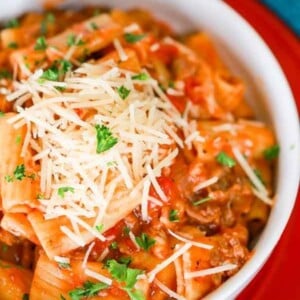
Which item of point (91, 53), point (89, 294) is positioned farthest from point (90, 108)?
point (89, 294)

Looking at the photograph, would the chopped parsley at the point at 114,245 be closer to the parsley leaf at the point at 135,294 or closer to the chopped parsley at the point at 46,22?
the parsley leaf at the point at 135,294

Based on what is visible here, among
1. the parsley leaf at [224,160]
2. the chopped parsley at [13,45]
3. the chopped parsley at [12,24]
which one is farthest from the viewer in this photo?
the chopped parsley at [12,24]

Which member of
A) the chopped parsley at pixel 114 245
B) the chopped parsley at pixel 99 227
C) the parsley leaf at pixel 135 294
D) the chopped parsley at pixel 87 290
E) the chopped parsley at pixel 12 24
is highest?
the chopped parsley at pixel 12 24

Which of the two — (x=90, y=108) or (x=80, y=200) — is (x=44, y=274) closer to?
(x=80, y=200)

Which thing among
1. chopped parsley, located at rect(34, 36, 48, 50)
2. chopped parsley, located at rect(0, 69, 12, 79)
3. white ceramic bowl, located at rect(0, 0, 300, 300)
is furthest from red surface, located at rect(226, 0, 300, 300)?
chopped parsley, located at rect(0, 69, 12, 79)

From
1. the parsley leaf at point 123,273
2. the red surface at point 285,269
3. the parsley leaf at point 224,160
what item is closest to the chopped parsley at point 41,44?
the parsley leaf at point 224,160

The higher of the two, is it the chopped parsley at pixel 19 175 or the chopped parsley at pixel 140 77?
the chopped parsley at pixel 140 77
